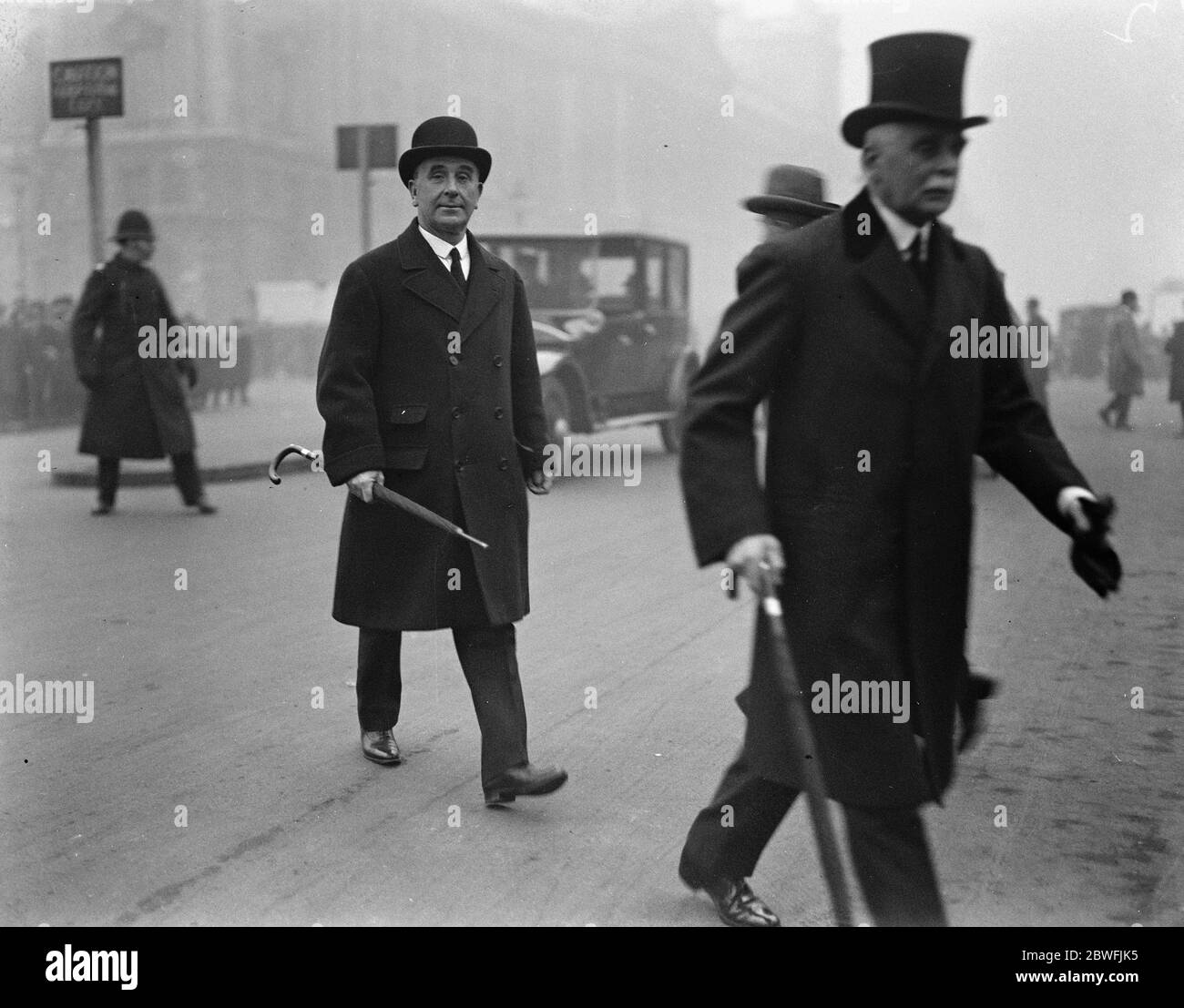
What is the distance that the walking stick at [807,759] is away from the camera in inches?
110

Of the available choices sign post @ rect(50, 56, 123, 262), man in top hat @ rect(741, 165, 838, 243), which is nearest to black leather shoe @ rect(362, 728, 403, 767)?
man in top hat @ rect(741, 165, 838, 243)

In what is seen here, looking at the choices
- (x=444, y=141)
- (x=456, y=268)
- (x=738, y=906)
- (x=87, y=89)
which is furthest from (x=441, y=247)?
(x=87, y=89)

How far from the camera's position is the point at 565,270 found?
15.5 meters

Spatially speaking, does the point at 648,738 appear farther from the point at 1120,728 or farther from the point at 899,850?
the point at 899,850

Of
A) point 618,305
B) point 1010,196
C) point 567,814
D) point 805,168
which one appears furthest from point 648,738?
point 1010,196

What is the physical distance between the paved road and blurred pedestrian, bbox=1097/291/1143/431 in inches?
480

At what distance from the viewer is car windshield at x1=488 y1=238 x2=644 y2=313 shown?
1539 centimetres

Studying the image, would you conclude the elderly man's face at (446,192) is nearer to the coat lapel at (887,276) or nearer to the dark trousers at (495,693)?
the dark trousers at (495,693)

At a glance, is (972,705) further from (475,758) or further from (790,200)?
(475,758)

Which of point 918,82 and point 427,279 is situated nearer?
point 918,82

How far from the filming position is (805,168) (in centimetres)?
496

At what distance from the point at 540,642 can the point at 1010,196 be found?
89.5ft

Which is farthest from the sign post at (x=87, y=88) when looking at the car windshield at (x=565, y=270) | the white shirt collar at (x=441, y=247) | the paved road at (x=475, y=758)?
the white shirt collar at (x=441, y=247)

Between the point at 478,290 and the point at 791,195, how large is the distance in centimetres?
105
